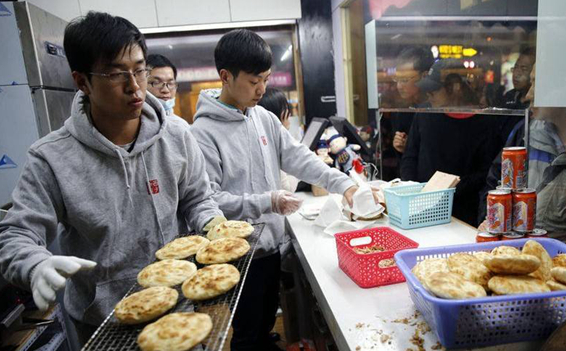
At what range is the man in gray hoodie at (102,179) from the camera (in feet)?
3.80

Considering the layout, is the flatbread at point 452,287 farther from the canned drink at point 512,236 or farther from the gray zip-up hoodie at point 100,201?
the gray zip-up hoodie at point 100,201

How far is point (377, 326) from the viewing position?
100 centimetres

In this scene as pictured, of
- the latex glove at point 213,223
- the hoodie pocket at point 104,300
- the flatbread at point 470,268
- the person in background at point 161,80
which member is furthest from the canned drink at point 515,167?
the person in background at point 161,80

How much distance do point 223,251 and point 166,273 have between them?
0.20 meters

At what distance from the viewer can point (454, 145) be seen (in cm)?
214

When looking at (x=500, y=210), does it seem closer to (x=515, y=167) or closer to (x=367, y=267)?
(x=515, y=167)

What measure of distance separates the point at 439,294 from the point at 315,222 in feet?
3.38

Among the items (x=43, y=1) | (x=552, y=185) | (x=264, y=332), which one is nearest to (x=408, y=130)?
(x=552, y=185)

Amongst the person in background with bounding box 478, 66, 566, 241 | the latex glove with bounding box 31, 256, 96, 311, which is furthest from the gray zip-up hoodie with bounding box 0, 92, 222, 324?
the person in background with bounding box 478, 66, 566, 241

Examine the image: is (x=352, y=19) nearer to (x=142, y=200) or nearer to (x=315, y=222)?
(x=315, y=222)

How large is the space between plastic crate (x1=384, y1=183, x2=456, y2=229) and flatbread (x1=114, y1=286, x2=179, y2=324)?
108cm

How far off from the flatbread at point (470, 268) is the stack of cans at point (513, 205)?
290 millimetres

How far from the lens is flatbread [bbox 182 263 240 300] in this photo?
108cm

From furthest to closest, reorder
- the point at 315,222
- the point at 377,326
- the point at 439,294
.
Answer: the point at 315,222 → the point at 377,326 → the point at 439,294
